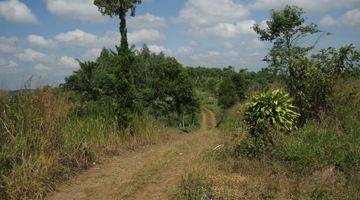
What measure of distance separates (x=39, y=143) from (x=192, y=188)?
3.19 meters

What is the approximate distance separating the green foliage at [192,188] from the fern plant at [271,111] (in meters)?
2.34

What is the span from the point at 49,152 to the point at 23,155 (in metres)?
0.90

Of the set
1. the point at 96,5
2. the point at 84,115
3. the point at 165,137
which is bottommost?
the point at 165,137

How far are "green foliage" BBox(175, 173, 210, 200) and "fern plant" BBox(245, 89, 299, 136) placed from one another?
234 cm

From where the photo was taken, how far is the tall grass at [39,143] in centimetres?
779

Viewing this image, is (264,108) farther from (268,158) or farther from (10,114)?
(10,114)

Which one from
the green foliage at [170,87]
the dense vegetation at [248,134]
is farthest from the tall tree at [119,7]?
the green foliage at [170,87]

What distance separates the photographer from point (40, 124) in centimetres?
898

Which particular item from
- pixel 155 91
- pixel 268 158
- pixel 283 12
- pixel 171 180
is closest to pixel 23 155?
pixel 171 180

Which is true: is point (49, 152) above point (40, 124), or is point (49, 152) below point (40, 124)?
below

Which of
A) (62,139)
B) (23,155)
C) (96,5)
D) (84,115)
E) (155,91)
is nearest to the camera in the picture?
(23,155)

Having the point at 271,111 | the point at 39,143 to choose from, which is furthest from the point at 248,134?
the point at 39,143

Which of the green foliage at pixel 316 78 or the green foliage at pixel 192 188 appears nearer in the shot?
the green foliage at pixel 192 188

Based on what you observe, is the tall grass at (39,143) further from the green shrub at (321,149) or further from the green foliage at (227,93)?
the green foliage at (227,93)
